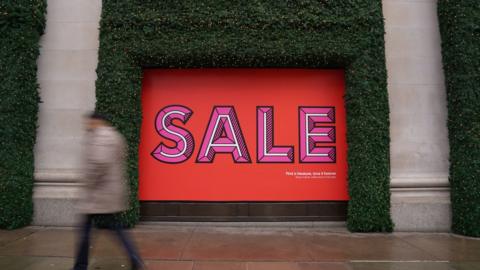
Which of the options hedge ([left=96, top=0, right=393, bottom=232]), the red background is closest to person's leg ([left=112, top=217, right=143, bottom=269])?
hedge ([left=96, top=0, right=393, bottom=232])

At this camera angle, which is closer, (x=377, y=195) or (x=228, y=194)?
(x=377, y=195)

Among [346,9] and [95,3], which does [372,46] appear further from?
[95,3]

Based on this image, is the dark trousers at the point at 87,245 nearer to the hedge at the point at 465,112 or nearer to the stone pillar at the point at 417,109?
the stone pillar at the point at 417,109

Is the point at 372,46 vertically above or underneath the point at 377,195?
above

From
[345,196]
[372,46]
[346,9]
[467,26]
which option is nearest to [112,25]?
[346,9]

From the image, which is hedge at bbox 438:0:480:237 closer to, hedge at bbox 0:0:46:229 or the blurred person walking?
the blurred person walking

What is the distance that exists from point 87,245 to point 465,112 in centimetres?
697

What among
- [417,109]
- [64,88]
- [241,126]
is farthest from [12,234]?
[417,109]

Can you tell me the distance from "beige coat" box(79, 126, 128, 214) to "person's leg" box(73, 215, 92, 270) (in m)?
0.15

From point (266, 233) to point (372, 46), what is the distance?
427 cm

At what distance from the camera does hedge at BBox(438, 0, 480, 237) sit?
7.50m

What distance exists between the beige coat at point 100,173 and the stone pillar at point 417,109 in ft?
18.9

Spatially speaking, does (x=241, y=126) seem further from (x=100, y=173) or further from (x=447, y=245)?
(x=447, y=245)

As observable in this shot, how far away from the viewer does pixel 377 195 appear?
7785 millimetres
